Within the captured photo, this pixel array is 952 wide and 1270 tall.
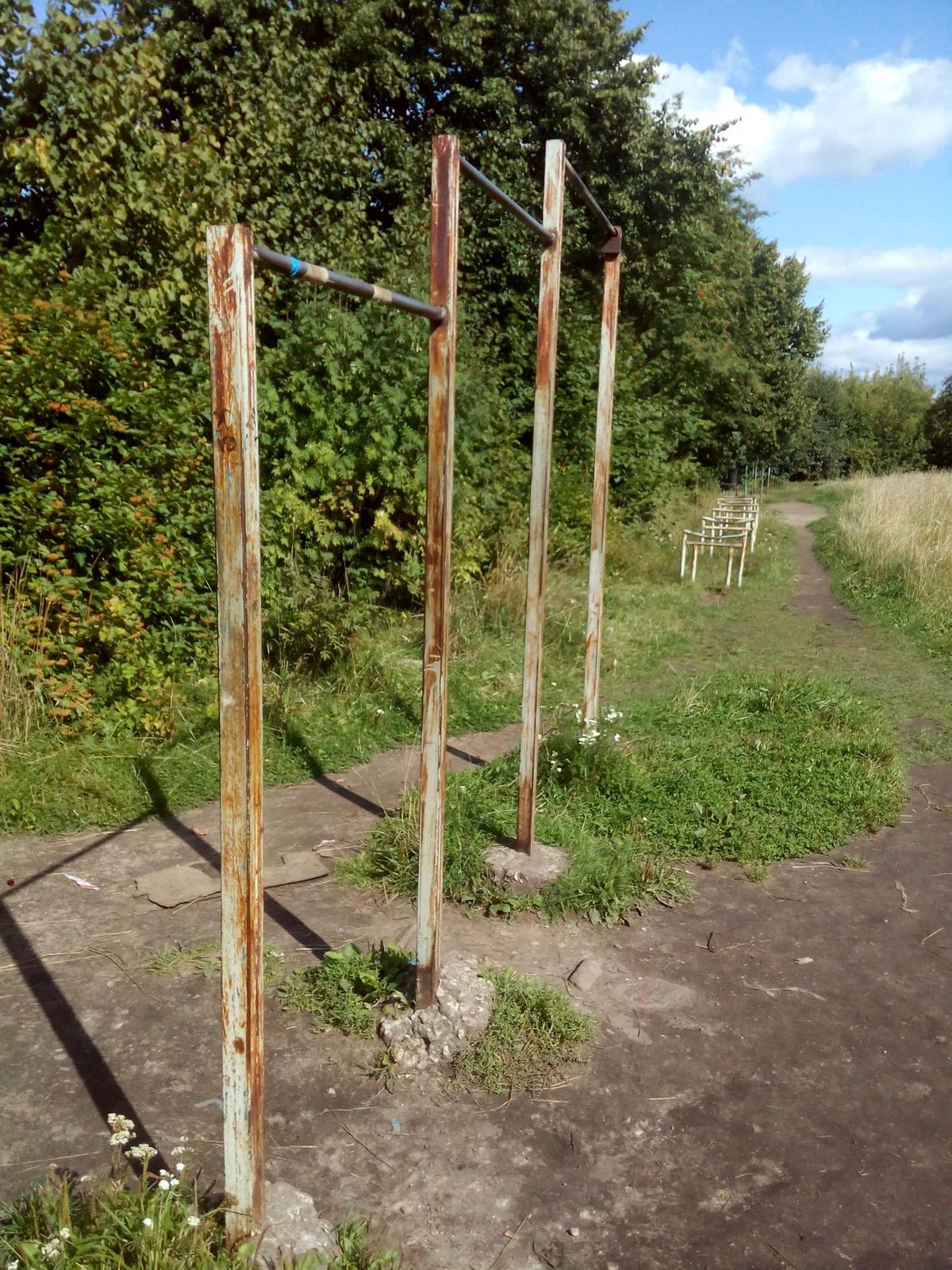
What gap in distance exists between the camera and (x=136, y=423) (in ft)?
19.0

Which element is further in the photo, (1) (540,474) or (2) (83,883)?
(2) (83,883)

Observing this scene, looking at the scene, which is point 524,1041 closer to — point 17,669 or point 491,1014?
point 491,1014

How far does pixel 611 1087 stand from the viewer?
121 inches

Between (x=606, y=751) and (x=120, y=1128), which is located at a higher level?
(x=606, y=751)

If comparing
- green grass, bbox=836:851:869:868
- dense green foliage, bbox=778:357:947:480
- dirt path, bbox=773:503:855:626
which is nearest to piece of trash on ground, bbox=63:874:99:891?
green grass, bbox=836:851:869:868

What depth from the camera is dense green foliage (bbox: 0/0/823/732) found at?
18.3 ft

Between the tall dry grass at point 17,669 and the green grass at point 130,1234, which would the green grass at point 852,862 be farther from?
the tall dry grass at point 17,669

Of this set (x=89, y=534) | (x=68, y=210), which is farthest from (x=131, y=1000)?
(x=68, y=210)

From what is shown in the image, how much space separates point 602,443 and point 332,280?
313 cm

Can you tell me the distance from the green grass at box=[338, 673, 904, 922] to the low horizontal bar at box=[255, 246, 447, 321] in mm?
2517

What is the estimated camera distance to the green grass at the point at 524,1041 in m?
3.05

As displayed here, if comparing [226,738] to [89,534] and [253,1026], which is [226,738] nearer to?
[253,1026]

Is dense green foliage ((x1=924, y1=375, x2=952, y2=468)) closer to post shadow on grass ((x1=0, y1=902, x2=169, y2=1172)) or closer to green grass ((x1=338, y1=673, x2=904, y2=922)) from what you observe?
green grass ((x1=338, y1=673, x2=904, y2=922))

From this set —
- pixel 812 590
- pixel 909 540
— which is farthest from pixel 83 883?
pixel 909 540
